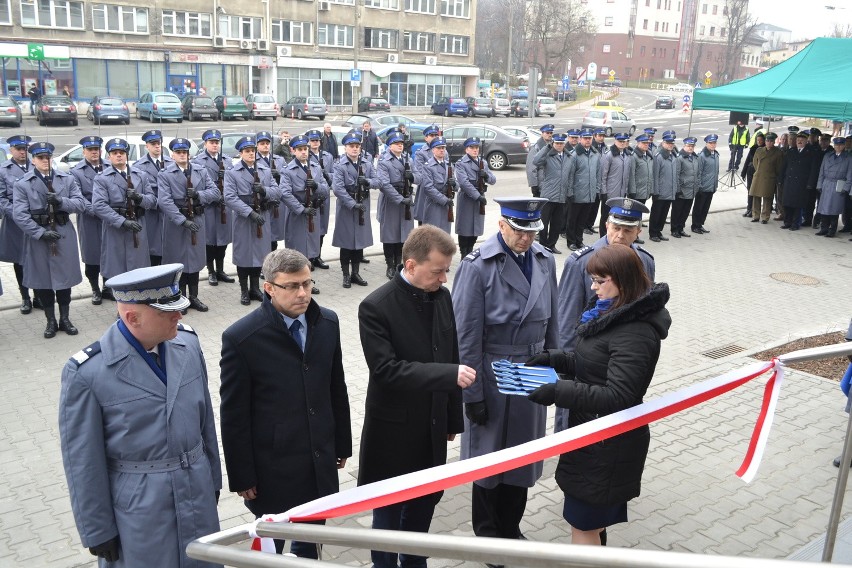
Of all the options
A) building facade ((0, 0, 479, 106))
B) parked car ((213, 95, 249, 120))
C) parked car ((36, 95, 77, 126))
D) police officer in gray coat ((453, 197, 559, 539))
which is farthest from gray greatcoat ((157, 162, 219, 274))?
building facade ((0, 0, 479, 106))

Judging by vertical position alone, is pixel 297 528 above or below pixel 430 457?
above

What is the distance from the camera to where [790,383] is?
805cm

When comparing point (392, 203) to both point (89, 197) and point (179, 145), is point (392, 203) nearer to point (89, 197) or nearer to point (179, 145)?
point (179, 145)

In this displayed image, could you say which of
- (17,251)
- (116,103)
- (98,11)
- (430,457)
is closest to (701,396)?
(430,457)

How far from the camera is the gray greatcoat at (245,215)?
394 inches

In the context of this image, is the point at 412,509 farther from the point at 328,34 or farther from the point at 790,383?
the point at 328,34

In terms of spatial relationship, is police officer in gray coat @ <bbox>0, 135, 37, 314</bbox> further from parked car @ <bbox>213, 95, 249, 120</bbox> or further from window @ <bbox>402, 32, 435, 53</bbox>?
window @ <bbox>402, 32, 435, 53</bbox>

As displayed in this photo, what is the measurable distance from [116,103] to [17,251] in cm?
3288

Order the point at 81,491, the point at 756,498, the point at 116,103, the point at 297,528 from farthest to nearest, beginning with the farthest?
the point at 116,103
the point at 756,498
the point at 81,491
the point at 297,528

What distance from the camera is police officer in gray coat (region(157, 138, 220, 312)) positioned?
9.55m

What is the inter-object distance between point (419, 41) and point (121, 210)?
184 ft

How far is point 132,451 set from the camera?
3234mm

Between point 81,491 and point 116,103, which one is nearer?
point 81,491

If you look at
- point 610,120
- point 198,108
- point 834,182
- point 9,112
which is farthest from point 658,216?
point 198,108
